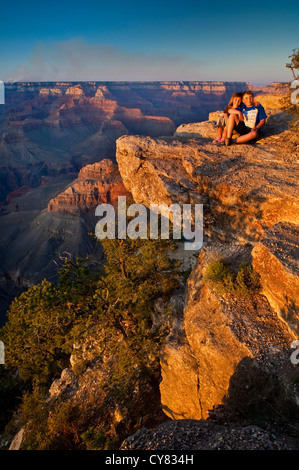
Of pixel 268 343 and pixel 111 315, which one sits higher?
pixel 268 343

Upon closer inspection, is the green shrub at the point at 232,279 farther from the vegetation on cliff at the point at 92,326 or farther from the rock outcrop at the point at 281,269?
the vegetation on cliff at the point at 92,326

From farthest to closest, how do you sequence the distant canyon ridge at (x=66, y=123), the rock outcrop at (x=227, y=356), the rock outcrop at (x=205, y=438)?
the distant canyon ridge at (x=66, y=123)
the rock outcrop at (x=227, y=356)
the rock outcrop at (x=205, y=438)

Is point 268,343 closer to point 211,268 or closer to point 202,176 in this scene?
point 211,268

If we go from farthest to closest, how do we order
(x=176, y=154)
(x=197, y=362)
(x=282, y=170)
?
(x=176, y=154)
(x=282, y=170)
(x=197, y=362)

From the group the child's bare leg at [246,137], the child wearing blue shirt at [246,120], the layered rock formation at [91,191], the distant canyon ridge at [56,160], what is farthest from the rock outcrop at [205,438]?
the layered rock formation at [91,191]

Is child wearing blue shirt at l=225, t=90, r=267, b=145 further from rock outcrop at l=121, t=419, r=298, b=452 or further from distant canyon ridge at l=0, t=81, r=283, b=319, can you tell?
rock outcrop at l=121, t=419, r=298, b=452

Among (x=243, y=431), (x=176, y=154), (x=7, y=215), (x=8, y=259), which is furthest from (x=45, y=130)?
(x=243, y=431)

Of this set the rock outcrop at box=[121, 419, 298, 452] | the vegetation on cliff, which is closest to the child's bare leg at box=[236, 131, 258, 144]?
the vegetation on cliff

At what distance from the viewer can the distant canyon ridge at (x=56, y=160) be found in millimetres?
49688

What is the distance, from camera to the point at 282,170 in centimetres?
872

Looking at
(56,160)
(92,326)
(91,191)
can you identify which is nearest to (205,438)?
(92,326)

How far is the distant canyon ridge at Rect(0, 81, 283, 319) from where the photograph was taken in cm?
4969

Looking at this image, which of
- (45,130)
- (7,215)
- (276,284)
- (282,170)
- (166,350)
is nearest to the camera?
(276,284)

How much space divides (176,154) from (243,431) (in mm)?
9670
